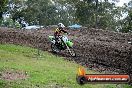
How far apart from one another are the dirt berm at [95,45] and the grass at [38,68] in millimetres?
2014

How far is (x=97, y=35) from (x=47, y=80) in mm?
18461

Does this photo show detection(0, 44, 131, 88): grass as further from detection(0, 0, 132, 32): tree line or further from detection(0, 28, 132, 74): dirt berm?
detection(0, 0, 132, 32): tree line

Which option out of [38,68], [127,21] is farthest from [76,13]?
[38,68]

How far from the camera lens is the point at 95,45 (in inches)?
1071

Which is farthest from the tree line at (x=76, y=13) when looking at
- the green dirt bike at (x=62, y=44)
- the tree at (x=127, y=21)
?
the green dirt bike at (x=62, y=44)

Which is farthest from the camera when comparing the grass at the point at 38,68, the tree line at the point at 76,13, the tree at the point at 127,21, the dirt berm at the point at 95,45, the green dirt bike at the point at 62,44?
the tree line at the point at 76,13

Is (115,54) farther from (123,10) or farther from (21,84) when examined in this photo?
(123,10)

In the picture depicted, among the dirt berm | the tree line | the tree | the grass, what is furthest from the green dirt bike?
the tree

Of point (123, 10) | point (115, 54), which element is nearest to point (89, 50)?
point (115, 54)

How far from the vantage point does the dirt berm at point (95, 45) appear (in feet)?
74.3

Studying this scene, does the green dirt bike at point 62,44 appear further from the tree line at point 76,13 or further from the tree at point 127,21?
the tree at point 127,21

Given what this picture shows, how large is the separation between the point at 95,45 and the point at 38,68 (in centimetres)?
1039

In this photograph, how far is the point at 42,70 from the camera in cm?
1711

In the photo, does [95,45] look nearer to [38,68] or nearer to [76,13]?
[38,68]
